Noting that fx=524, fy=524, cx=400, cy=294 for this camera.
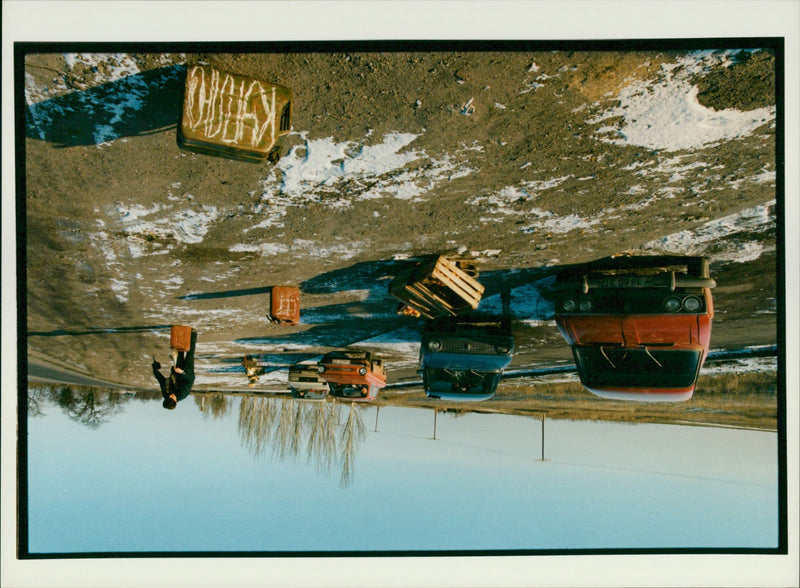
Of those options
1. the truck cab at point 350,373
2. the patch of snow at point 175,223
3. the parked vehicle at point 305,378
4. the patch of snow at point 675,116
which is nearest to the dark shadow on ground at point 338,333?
the truck cab at point 350,373

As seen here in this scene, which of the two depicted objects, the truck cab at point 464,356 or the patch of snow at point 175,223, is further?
the truck cab at point 464,356

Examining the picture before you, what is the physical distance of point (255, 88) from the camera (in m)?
3.81

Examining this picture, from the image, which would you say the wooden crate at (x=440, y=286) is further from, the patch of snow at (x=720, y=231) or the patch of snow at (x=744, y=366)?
the patch of snow at (x=744, y=366)

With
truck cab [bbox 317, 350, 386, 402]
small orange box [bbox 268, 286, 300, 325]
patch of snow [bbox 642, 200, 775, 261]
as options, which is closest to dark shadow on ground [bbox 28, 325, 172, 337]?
small orange box [bbox 268, 286, 300, 325]

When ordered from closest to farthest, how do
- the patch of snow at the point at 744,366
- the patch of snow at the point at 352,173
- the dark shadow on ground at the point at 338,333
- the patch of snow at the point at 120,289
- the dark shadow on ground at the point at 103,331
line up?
the patch of snow at the point at 352,173
the patch of snow at the point at 120,289
the dark shadow on ground at the point at 338,333
the dark shadow on ground at the point at 103,331
the patch of snow at the point at 744,366

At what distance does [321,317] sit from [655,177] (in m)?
4.22

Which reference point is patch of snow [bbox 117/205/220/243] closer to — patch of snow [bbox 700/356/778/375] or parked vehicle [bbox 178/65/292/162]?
parked vehicle [bbox 178/65/292/162]

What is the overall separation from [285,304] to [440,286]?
193 cm

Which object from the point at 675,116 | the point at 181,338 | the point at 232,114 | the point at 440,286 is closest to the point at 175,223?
the point at 232,114

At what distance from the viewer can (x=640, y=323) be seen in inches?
196

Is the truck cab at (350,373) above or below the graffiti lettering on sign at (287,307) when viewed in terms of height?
below

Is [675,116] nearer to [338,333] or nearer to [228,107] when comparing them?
[228,107]

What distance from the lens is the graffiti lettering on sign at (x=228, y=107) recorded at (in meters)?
3.64

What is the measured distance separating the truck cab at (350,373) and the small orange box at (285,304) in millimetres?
1277
